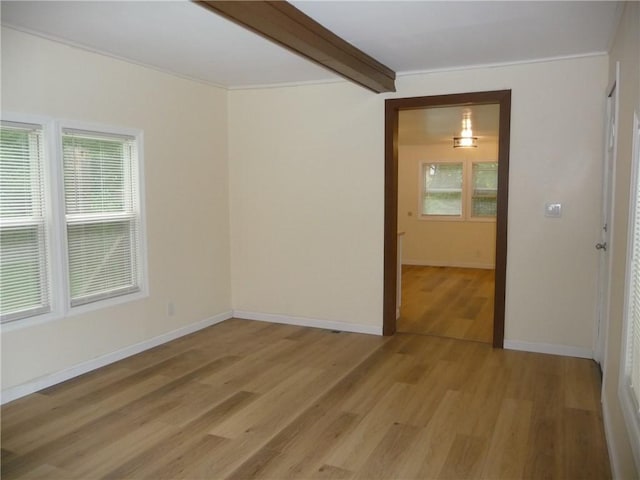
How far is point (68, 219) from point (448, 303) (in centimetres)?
432

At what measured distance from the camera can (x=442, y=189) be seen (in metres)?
9.68

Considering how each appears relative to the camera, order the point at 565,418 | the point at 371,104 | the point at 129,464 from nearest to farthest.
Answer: the point at 129,464
the point at 565,418
the point at 371,104

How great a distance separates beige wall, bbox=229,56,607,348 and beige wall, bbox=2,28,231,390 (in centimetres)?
36

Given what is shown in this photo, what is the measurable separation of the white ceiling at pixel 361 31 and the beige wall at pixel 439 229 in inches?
206

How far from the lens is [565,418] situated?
3.10 metres

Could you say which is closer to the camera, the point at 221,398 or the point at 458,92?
the point at 221,398

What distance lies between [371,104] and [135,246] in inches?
97.1

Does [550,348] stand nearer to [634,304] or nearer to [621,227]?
[621,227]

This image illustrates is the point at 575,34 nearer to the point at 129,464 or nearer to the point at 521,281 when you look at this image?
the point at 521,281

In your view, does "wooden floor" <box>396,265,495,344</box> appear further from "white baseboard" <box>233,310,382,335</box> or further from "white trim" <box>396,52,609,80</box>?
"white trim" <box>396,52,609,80</box>

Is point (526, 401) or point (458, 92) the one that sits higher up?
point (458, 92)

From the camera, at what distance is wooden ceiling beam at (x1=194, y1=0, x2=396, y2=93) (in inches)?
102

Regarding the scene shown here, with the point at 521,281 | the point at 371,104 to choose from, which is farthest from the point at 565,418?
the point at 371,104

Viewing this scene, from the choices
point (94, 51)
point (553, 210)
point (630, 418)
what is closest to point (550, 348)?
point (553, 210)
